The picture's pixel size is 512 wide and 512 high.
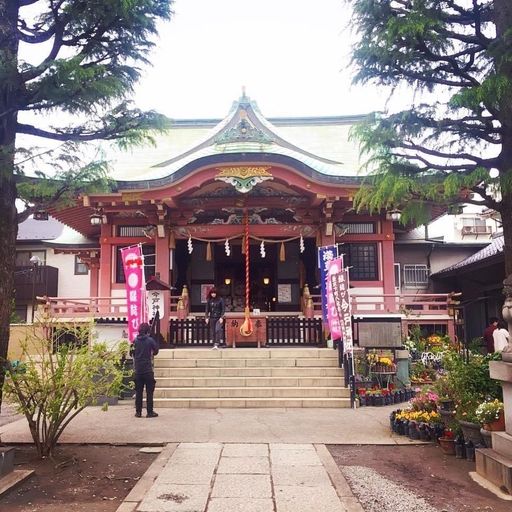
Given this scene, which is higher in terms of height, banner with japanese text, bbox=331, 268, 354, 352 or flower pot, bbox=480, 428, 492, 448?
banner with japanese text, bbox=331, 268, 354, 352

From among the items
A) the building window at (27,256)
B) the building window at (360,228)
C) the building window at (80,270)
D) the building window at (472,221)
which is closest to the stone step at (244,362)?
the building window at (360,228)

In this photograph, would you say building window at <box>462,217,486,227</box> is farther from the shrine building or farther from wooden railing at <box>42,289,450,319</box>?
wooden railing at <box>42,289,450,319</box>

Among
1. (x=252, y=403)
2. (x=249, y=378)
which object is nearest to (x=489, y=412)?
(x=252, y=403)

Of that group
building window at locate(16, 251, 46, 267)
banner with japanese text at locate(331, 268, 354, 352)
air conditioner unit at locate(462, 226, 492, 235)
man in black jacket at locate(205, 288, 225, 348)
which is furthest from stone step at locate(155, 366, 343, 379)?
air conditioner unit at locate(462, 226, 492, 235)

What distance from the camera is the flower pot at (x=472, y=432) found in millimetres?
6297

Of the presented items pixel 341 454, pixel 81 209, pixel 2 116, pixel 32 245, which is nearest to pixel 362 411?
pixel 341 454

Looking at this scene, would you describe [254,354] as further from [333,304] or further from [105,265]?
[105,265]

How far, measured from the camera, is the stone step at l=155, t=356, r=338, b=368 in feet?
39.4

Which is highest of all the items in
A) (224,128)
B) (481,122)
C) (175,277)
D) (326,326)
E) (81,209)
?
(224,128)

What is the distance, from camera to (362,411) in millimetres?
9844

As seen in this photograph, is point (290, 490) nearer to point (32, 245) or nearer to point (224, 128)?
point (224, 128)

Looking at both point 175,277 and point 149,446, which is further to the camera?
point 175,277

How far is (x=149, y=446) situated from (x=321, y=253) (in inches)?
342

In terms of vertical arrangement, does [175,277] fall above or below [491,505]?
above
